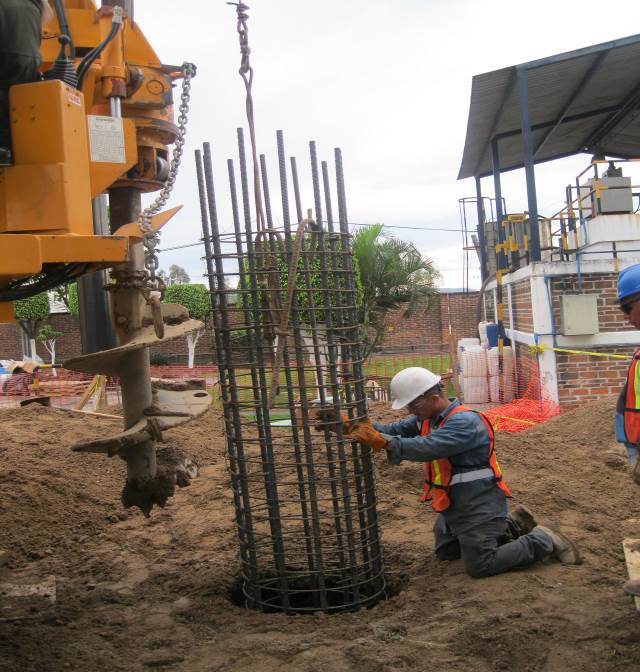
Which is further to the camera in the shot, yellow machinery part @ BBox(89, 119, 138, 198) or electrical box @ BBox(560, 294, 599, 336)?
electrical box @ BBox(560, 294, 599, 336)

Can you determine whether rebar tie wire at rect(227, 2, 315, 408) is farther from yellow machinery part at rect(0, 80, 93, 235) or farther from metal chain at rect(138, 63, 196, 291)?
yellow machinery part at rect(0, 80, 93, 235)

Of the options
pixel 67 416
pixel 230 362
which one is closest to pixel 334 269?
pixel 230 362

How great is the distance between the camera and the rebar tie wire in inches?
168

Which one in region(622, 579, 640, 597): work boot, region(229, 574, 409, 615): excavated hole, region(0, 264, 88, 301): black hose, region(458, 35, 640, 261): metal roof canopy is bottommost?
region(229, 574, 409, 615): excavated hole

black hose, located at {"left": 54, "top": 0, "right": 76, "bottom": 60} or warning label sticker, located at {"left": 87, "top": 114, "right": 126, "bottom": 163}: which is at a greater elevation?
black hose, located at {"left": 54, "top": 0, "right": 76, "bottom": 60}

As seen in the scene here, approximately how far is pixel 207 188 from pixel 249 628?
8.07ft

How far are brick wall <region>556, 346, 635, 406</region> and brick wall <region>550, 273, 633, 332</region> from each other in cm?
50

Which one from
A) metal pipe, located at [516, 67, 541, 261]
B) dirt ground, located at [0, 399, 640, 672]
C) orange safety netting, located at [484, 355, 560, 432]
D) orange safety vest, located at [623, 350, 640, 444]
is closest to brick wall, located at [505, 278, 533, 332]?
orange safety netting, located at [484, 355, 560, 432]

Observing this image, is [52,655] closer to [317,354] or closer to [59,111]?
[317,354]

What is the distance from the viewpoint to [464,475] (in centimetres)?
463

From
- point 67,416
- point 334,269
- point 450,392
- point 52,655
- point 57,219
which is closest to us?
point 57,219

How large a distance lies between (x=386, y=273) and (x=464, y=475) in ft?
44.4

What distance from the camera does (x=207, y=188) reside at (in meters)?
4.46

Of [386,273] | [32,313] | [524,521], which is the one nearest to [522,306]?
[386,273]
